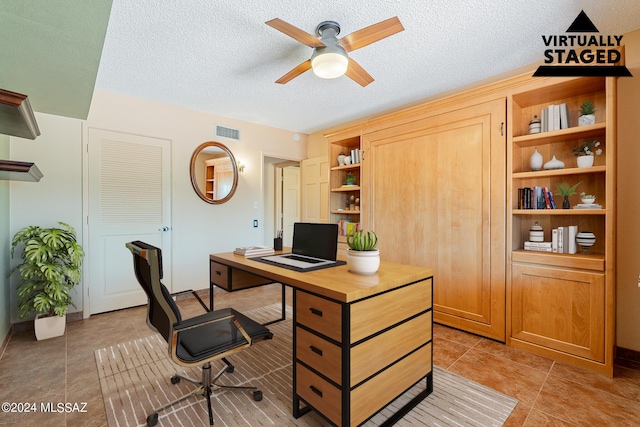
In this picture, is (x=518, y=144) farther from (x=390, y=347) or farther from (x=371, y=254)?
(x=390, y=347)

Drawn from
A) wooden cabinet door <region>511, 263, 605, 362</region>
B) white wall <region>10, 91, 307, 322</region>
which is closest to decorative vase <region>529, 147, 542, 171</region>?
wooden cabinet door <region>511, 263, 605, 362</region>

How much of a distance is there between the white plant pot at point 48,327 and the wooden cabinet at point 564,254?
421 centimetres

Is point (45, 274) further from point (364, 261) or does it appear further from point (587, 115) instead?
point (587, 115)

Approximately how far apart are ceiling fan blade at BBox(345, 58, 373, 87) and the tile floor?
96.3 inches

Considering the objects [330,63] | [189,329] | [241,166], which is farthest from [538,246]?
[241,166]

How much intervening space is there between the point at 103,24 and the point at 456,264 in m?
3.34

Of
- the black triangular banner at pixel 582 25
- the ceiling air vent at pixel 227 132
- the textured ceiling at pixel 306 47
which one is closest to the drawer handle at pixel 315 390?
the textured ceiling at pixel 306 47

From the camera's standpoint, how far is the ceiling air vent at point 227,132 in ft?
14.2

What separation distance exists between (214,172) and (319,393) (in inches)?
142

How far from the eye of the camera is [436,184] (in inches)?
120

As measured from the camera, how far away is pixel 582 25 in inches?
86.6

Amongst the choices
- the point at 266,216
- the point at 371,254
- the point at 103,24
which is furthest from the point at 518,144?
the point at 266,216

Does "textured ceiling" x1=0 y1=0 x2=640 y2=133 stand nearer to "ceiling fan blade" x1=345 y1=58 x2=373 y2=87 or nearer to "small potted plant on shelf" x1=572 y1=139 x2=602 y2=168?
"ceiling fan blade" x1=345 y1=58 x2=373 y2=87

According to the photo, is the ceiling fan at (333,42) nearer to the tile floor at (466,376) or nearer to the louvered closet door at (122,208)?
the tile floor at (466,376)
